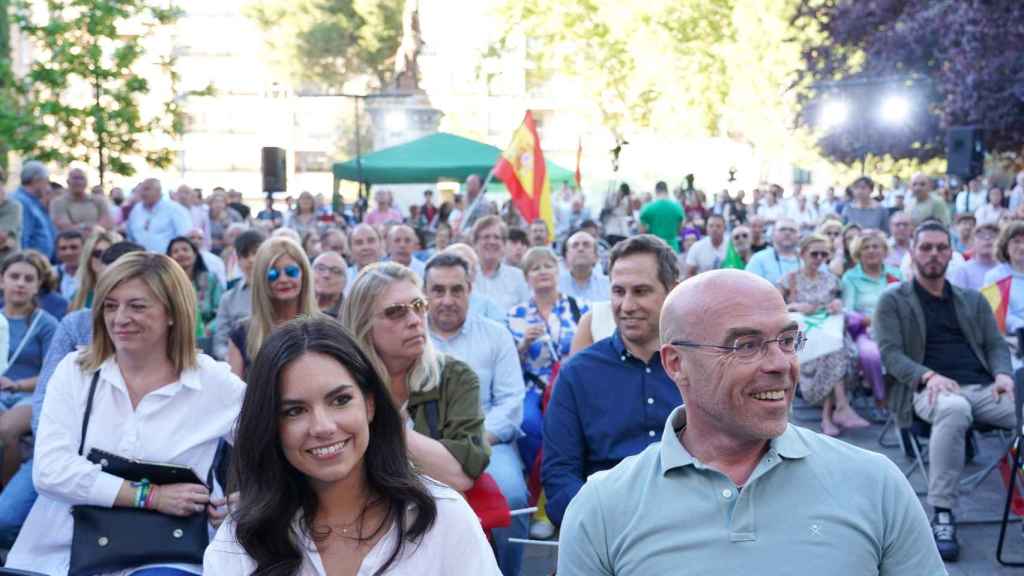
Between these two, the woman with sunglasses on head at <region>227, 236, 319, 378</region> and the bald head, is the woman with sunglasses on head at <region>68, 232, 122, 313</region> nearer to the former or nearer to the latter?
the woman with sunglasses on head at <region>227, 236, 319, 378</region>

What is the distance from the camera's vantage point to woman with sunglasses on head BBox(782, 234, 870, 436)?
9961mm

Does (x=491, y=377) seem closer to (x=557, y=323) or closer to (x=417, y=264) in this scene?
(x=557, y=323)

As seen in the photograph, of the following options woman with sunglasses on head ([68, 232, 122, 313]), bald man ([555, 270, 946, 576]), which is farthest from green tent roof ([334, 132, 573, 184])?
bald man ([555, 270, 946, 576])

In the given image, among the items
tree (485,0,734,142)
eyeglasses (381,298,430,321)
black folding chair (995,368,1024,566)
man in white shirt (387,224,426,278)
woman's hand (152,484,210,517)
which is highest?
tree (485,0,734,142)

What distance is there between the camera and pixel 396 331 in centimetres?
475

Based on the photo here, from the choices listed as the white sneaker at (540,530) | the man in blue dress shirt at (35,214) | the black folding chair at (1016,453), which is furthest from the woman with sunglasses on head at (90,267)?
the black folding chair at (1016,453)

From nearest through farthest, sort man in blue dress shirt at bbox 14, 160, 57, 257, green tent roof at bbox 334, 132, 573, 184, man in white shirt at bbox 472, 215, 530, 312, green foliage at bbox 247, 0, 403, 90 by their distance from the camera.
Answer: man in white shirt at bbox 472, 215, 530, 312, man in blue dress shirt at bbox 14, 160, 57, 257, green tent roof at bbox 334, 132, 573, 184, green foliage at bbox 247, 0, 403, 90

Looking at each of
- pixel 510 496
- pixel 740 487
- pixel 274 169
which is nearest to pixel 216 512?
pixel 510 496

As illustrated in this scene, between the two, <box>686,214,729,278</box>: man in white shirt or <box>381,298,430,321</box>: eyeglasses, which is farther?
<box>686,214,729,278</box>: man in white shirt

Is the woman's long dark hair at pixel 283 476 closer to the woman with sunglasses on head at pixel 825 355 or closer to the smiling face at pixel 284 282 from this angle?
the smiling face at pixel 284 282

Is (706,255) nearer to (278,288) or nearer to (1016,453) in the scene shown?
(1016,453)

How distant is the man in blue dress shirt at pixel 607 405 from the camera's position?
4.55 metres

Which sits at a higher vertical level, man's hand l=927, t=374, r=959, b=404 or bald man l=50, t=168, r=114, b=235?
bald man l=50, t=168, r=114, b=235

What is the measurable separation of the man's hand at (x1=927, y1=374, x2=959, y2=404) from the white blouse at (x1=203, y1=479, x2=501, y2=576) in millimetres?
4566
